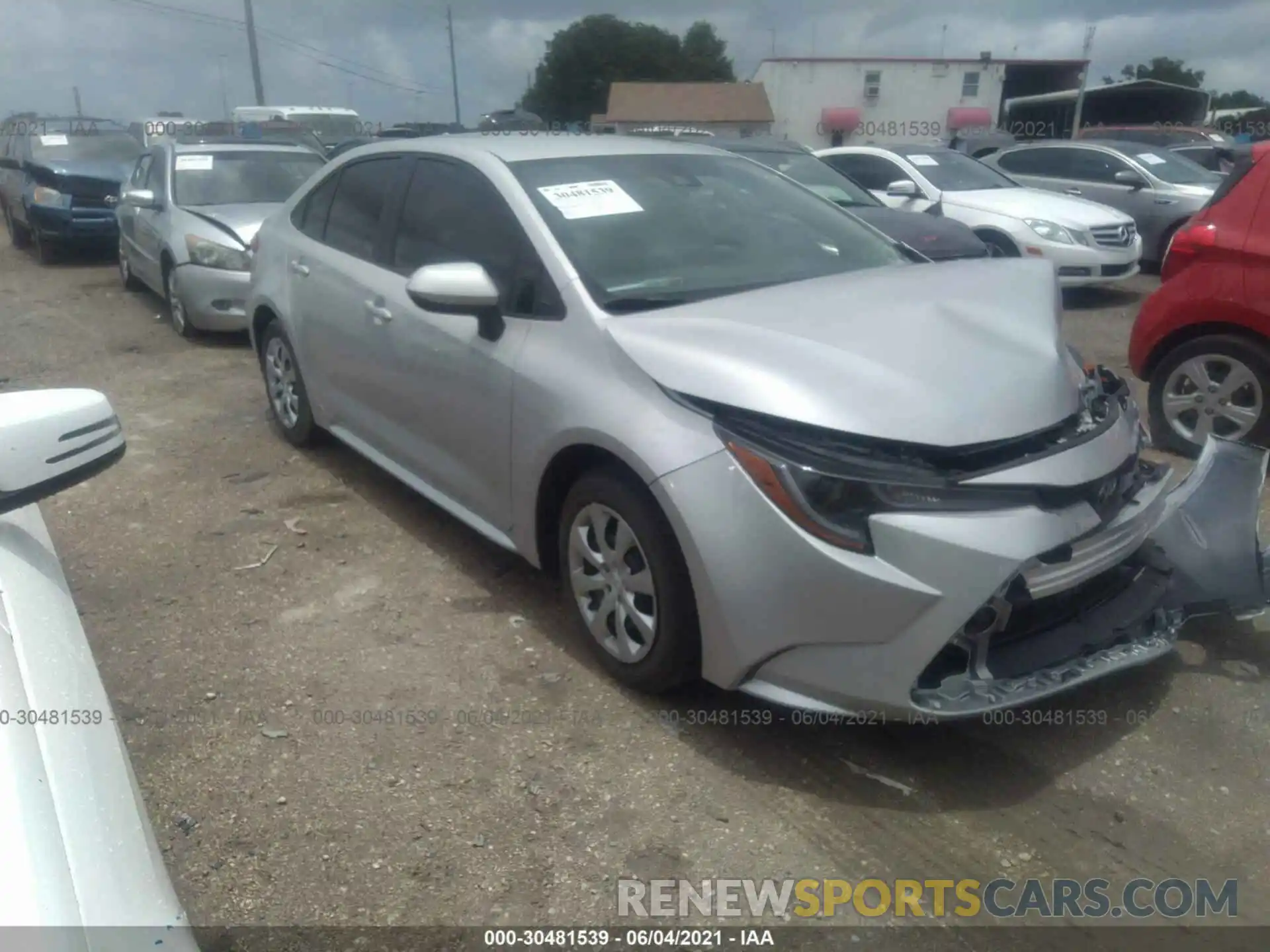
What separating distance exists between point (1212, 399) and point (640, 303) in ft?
11.3

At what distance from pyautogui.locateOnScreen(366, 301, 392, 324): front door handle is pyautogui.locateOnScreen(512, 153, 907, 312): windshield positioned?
2.65 feet

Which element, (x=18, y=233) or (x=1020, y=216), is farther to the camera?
(x=18, y=233)

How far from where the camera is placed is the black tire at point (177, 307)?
831cm

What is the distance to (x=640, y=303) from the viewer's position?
10.8 feet

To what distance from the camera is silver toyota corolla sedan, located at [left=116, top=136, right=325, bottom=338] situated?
8.08 m

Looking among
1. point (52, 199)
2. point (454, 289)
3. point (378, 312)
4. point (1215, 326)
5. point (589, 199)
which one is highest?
point (589, 199)

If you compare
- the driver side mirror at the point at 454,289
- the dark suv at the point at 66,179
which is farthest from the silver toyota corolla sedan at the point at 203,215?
the driver side mirror at the point at 454,289

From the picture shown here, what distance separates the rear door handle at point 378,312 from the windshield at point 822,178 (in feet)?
18.9

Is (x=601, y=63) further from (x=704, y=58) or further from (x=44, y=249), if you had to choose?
(x=44, y=249)

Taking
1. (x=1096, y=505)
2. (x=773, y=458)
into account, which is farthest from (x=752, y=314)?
(x=1096, y=505)

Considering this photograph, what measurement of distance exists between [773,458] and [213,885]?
1784mm

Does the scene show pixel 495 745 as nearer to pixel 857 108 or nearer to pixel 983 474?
pixel 983 474

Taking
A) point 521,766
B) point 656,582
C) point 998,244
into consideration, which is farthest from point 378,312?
point 998,244

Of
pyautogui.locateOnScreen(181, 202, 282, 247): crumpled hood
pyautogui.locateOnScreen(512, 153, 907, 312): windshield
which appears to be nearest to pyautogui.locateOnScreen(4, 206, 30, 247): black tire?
pyautogui.locateOnScreen(181, 202, 282, 247): crumpled hood
